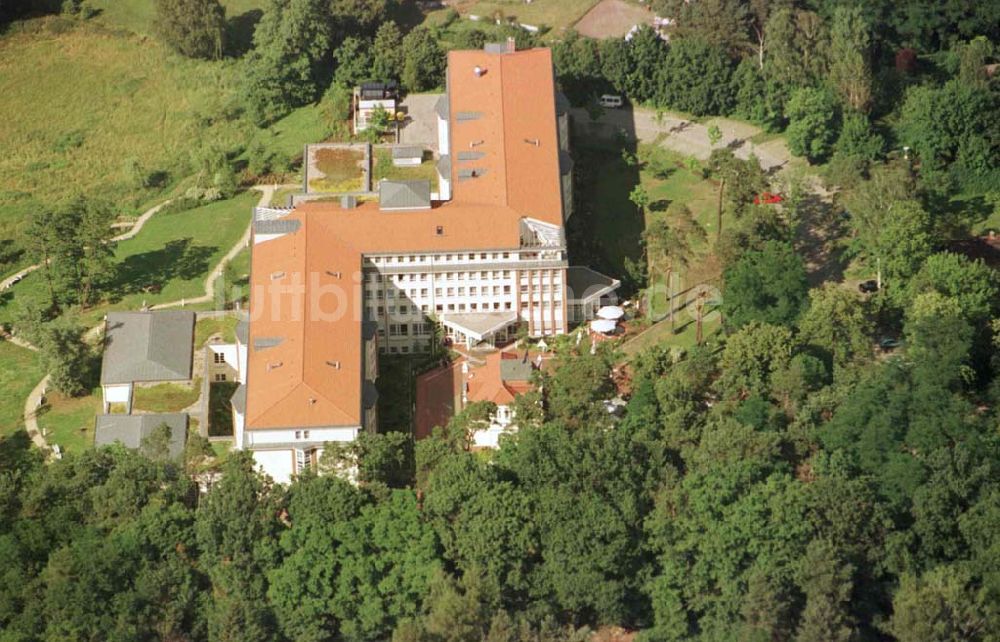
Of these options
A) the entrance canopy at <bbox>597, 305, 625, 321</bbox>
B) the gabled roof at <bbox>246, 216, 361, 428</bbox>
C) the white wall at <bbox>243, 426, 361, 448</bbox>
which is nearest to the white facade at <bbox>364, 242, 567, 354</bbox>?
the entrance canopy at <bbox>597, 305, 625, 321</bbox>

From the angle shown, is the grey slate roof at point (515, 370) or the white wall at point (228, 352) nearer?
the grey slate roof at point (515, 370)

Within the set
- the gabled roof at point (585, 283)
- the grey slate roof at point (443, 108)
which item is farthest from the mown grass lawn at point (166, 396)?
the grey slate roof at point (443, 108)

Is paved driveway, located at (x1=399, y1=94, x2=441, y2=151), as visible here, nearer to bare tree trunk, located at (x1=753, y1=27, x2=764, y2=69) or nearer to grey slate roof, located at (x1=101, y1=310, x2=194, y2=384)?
bare tree trunk, located at (x1=753, y1=27, x2=764, y2=69)

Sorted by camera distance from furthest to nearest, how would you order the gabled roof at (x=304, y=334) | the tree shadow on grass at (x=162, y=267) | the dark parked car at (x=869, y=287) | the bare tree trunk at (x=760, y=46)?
1. the bare tree trunk at (x=760, y=46)
2. the tree shadow on grass at (x=162, y=267)
3. the dark parked car at (x=869, y=287)
4. the gabled roof at (x=304, y=334)

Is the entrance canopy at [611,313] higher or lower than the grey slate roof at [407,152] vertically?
lower

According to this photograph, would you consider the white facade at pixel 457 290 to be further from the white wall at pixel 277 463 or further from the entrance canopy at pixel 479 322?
the white wall at pixel 277 463

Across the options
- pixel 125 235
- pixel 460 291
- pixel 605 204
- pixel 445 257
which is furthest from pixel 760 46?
pixel 125 235

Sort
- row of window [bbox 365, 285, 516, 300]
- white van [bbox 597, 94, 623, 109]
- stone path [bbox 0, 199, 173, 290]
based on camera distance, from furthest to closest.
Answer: white van [bbox 597, 94, 623, 109]
stone path [bbox 0, 199, 173, 290]
row of window [bbox 365, 285, 516, 300]
